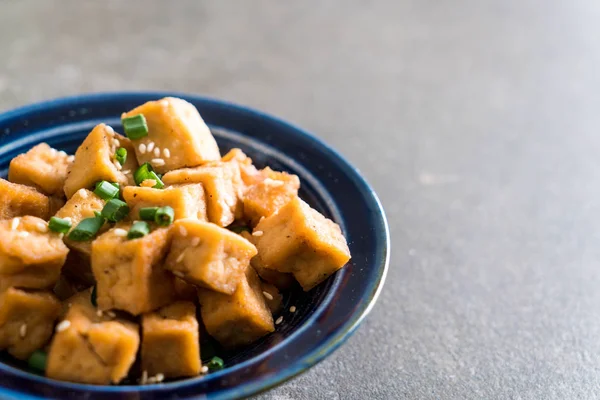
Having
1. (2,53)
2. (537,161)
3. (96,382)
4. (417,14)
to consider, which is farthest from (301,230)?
(417,14)

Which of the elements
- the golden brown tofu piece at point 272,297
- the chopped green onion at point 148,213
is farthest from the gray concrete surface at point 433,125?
the chopped green onion at point 148,213

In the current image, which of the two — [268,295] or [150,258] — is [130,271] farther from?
[268,295]

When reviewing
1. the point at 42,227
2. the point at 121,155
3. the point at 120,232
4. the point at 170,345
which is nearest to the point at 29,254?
the point at 42,227

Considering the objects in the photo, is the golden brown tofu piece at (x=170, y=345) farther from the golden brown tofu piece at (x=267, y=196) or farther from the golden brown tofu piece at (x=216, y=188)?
the golden brown tofu piece at (x=267, y=196)

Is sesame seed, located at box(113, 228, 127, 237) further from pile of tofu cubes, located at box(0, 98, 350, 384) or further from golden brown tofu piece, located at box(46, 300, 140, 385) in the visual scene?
golden brown tofu piece, located at box(46, 300, 140, 385)

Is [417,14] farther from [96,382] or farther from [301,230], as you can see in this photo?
[96,382]

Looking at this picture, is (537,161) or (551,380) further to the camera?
(537,161)
